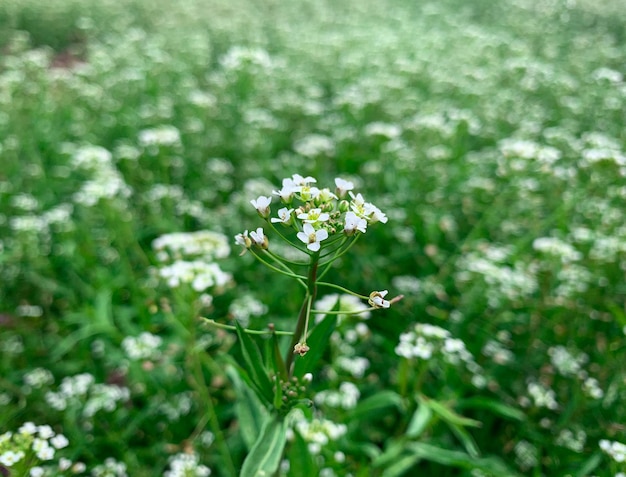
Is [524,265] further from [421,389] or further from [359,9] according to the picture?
[359,9]

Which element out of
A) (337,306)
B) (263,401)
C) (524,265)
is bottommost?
(524,265)

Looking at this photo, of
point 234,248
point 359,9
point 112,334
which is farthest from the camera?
point 359,9

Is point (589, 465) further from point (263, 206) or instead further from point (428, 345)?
point (263, 206)

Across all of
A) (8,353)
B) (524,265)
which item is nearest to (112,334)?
(8,353)

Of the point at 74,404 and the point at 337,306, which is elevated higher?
the point at 337,306

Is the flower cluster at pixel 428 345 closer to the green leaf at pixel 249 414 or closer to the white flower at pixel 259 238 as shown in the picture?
the green leaf at pixel 249 414

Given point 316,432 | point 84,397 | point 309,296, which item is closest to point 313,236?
point 309,296

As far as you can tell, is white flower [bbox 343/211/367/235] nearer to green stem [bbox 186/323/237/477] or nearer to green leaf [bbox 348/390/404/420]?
green stem [bbox 186/323/237/477]
